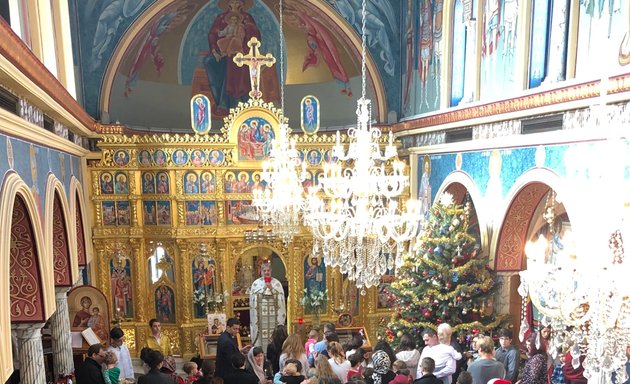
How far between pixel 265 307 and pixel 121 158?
522 cm

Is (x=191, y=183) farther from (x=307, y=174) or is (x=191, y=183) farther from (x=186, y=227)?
(x=307, y=174)

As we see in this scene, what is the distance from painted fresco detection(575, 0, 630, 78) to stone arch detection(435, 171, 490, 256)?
350cm

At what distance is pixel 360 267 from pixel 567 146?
3.50m

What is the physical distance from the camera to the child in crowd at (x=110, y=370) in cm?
761

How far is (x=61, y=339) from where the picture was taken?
10070 millimetres

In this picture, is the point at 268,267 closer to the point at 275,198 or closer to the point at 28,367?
the point at 275,198

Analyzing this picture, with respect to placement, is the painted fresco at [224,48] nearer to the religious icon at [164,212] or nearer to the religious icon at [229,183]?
the religious icon at [229,183]

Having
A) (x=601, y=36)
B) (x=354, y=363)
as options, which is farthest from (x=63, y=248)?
(x=601, y=36)

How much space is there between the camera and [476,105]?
34.3 ft

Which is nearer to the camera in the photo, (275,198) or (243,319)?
(275,198)

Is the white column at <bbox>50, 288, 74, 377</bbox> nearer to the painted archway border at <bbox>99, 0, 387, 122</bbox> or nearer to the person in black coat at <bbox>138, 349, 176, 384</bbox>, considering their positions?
the person in black coat at <bbox>138, 349, 176, 384</bbox>

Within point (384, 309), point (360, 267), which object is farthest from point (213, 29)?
point (360, 267)

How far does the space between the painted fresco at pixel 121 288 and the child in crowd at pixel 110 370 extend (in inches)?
259

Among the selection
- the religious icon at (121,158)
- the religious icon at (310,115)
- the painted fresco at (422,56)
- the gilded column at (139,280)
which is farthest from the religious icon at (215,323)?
the painted fresco at (422,56)
